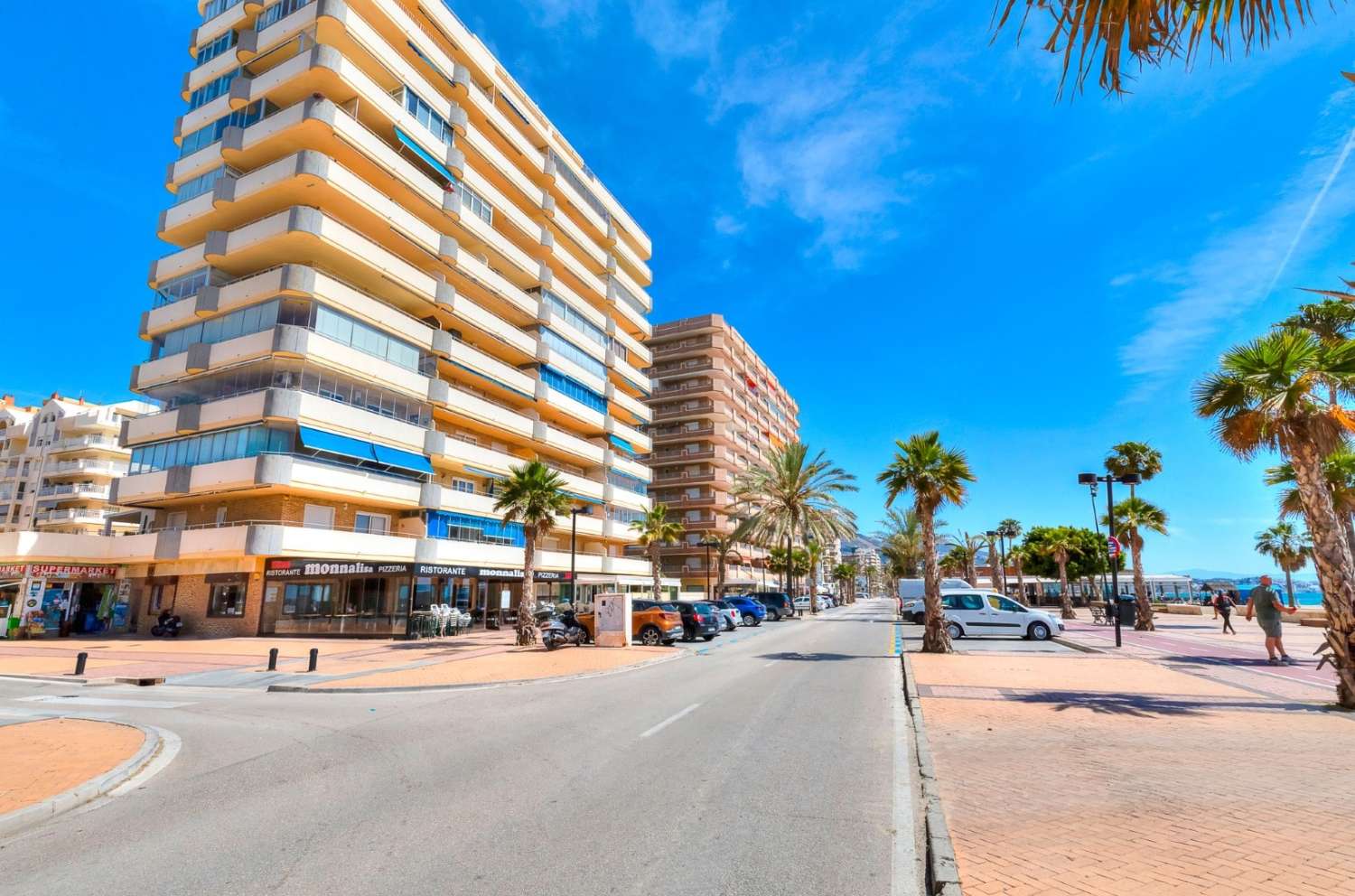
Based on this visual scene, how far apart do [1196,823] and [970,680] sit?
974 cm

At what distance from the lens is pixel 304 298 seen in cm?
3159

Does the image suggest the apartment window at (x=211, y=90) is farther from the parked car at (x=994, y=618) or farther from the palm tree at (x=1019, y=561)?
the palm tree at (x=1019, y=561)

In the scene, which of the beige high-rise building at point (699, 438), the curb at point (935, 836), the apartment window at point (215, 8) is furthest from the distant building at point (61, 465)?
the curb at point (935, 836)

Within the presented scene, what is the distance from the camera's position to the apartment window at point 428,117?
37312 millimetres

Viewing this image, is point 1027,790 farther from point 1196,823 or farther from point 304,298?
point 304,298

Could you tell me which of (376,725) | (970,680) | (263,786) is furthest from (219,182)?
(970,680)

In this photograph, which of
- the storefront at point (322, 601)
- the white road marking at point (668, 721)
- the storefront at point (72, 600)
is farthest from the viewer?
the storefront at point (72, 600)

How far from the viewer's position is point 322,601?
104 feet

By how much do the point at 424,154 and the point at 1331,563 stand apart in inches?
1619

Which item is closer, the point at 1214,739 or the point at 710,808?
the point at 710,808

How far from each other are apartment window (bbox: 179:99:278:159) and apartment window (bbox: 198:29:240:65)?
14.7 feet

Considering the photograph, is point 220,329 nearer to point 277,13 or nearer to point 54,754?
point 277,13

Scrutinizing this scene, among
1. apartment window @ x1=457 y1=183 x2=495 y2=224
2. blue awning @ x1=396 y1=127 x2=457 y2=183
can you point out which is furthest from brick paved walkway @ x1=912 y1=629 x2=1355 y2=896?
apartment window @ x1=457 y1=183 x2=495 y2=224

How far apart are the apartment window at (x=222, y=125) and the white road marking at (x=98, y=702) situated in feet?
102
